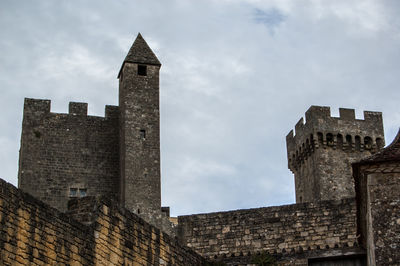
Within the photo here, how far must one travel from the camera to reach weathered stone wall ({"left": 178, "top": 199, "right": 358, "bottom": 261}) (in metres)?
18.1

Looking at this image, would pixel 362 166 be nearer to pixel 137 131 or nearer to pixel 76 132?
pixel 137 131

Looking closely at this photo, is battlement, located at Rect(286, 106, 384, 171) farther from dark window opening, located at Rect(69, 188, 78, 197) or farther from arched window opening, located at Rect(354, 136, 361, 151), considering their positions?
dark window opening, located at Rect(69, 188, 78, 197)

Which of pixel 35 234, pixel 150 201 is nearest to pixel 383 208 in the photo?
pixel 35 234

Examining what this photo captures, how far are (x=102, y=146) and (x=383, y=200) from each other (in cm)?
2224

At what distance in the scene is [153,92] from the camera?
110 ft

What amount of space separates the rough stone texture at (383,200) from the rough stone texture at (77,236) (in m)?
3.91

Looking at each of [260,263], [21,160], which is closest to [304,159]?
[21,160]

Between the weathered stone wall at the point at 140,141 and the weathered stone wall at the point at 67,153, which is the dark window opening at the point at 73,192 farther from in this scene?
the weathered stone wall at the point at 140,141

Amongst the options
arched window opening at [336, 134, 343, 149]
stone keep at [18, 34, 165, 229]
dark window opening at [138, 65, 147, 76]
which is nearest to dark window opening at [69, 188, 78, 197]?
stone keep at [18, 34, 165, 229]

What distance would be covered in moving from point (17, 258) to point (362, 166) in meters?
5.50

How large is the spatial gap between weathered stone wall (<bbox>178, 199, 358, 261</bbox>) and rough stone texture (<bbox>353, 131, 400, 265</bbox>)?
444 centimetres

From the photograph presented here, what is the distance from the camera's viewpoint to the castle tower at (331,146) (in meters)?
37.4

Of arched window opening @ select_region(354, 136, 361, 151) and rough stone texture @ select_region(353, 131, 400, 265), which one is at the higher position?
arched window opening @ select_region(354, 136, 361, 151)

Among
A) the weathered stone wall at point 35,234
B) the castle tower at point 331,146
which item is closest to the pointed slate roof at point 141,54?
the castle tower at point 331,146
